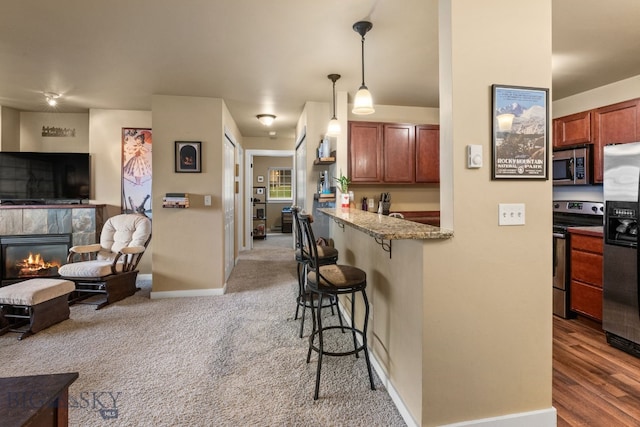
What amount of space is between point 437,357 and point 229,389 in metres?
1.31

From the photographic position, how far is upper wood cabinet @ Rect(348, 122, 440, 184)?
4.03 metres

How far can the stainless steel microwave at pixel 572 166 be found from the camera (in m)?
3.44

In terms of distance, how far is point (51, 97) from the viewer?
3873mm

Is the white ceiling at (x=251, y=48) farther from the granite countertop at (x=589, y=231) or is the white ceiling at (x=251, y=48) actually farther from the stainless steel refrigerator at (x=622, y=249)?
the granite countertop at (x=589, y=231)

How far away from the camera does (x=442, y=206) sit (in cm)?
167

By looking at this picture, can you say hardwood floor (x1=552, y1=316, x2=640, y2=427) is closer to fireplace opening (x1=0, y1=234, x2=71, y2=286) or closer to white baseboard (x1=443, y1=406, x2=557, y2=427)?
white baseboard (x1=443, y1=406, x2=557, y2=427)

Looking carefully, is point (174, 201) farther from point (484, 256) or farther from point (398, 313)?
point (484, 256)

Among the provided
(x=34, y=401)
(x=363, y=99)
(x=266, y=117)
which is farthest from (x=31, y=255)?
(x=363, y=99)

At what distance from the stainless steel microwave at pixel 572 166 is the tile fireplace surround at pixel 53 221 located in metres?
5.88

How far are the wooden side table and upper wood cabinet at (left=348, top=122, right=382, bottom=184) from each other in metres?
3.37

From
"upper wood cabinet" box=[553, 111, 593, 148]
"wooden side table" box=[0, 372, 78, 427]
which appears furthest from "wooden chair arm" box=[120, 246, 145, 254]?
"upper wood cabinet" box=[553, 111, 593, 148]

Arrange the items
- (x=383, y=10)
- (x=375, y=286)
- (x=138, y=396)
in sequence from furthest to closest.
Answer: (x=375, y=286), (x=383, y=10), (x=138, y=396)

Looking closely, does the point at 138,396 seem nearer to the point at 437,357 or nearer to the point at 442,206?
the point at 437,357

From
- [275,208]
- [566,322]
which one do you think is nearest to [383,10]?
[566,322]
